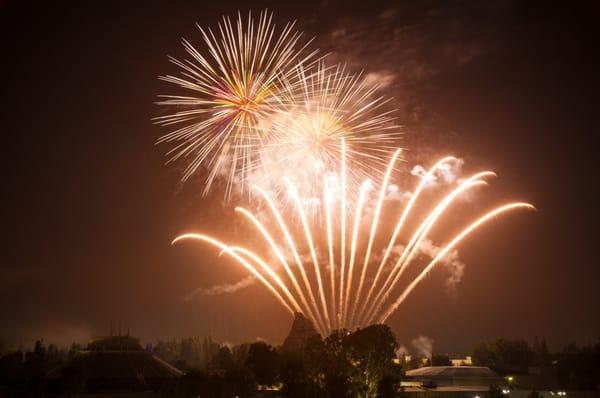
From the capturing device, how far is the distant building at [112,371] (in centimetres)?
13812

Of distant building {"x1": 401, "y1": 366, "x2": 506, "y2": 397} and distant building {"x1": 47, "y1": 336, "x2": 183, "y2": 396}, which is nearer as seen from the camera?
distant building {"x1": 401, "y1": 366, "x2": 506, "y2": 397}

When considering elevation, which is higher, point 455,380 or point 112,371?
point 112,371

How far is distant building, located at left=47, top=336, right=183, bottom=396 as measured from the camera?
13812 centimetres

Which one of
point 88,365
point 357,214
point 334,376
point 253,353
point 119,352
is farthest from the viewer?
point 119,352

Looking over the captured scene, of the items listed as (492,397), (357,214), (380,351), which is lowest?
(492,397)

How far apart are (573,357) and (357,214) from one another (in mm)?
102675

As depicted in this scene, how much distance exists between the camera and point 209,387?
99.2 m

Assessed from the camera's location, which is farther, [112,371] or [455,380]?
[112,371]

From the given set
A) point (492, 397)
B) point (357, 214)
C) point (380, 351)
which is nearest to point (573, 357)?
point (492, 397)

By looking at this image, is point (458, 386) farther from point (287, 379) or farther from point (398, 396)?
point (287, 379)

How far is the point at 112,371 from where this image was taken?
511ft

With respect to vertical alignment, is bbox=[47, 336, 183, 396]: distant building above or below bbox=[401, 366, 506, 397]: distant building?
above

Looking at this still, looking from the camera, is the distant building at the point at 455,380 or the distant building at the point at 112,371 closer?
the distant building at the point at 455,380

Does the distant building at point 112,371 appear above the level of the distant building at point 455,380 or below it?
above
